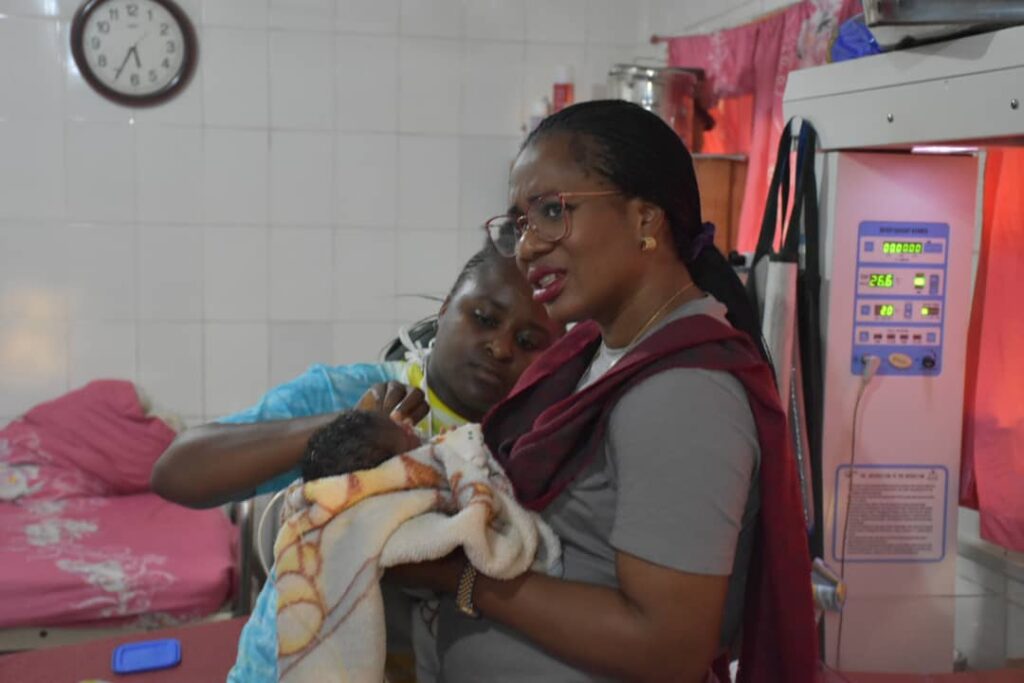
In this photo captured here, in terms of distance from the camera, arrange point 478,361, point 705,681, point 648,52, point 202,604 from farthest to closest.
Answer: point 648,52 → point 202,604 → point 478,361 → point 705,681

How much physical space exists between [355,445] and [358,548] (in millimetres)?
113

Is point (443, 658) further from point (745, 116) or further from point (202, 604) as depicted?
point (745, 116)

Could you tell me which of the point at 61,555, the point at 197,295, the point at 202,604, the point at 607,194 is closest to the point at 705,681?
the point at 607,194

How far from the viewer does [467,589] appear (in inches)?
39.4

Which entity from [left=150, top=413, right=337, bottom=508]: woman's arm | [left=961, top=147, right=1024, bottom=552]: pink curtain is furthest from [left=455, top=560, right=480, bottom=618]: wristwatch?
[left=961, top=147, right=1024, bottom=552]: pink curtain

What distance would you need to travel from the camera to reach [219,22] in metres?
3.46

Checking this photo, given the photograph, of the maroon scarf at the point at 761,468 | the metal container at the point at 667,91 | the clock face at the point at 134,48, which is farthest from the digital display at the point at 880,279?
the clock face at the point at 134,48

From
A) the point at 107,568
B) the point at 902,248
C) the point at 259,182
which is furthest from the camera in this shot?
the point at 259,182

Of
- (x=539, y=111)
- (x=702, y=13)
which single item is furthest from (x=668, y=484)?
(x=539, y=111)

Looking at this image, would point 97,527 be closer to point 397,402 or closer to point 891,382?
point 397,402

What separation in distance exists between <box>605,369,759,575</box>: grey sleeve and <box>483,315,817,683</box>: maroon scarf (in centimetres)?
2

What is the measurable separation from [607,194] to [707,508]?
0.32 metres

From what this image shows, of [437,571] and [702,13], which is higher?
[702,13]

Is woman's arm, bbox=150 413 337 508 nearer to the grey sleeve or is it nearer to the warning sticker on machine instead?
the grey sleeve
